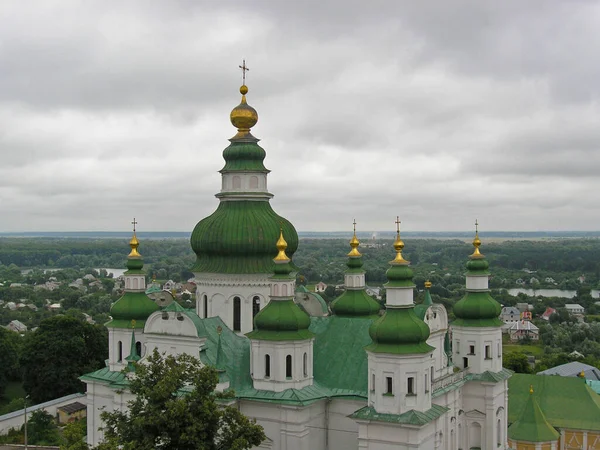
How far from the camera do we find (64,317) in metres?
38.6

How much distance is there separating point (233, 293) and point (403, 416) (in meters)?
7.32

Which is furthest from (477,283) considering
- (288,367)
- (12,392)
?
(12,392)

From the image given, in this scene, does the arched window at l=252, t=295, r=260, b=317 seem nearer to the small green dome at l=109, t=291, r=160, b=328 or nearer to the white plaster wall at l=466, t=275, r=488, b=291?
the small green dome at l=109, t=291, r=160, b=328

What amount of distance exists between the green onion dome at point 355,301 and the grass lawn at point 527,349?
1396 inches

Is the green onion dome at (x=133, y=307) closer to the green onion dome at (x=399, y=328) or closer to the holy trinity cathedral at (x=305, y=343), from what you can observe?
the holy trinity cathedral at (x=305, y=343)

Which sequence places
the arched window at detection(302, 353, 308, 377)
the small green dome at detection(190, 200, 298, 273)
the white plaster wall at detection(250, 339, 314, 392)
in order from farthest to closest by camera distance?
the small green dome at detection(190, 200, 298, 273) → the arched window at detection(302, 353, 308, 377) → the white plaster wall at detection(250, 339, 314, 392)

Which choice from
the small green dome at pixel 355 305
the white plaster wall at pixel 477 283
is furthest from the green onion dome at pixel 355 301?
the white plaster wall at pixel 477 283

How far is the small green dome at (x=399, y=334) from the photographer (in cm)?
1858

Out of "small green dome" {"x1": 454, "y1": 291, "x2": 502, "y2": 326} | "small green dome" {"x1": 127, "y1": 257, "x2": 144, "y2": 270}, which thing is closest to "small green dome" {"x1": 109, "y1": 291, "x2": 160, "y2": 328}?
"small green dome" {"x1": 127, "y1": 257, "x2": 144, "y2": 270}

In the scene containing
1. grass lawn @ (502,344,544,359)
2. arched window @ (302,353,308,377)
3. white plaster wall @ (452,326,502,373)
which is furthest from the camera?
grass lawn @ (502,344,544,359)

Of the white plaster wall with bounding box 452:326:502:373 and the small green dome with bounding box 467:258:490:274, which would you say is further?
the small green dome with bounding box 467:258:490:274

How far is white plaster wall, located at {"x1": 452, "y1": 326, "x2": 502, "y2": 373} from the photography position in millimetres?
24359

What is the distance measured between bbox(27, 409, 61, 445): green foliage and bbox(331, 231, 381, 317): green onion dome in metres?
13.9

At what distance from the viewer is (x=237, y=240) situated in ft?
75.7
